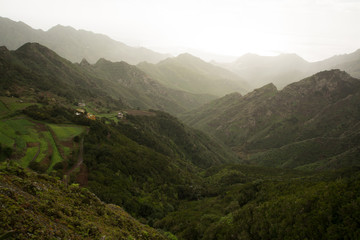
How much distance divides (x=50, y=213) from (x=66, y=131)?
2509 inches

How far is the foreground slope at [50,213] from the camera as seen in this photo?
1443 cm

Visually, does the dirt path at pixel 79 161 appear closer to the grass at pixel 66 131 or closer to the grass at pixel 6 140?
the grass at pixel 66 131

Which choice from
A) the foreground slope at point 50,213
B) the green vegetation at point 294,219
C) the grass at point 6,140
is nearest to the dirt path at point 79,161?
the grass at point 6,140

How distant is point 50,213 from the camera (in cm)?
1892

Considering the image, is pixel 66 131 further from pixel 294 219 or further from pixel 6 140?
pixel 294 219

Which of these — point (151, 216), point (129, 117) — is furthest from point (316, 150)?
point (151, 216)

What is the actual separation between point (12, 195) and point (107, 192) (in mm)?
39690

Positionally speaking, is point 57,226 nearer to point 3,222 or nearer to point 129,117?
point 3,222

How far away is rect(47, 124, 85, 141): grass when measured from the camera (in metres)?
71.0

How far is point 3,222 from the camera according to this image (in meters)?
13.3

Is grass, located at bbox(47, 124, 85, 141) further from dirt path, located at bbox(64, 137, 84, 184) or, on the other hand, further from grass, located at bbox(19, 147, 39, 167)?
grass, located at bbox(19, 147, 39, 167)

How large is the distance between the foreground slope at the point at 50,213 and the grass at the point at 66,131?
158 feet

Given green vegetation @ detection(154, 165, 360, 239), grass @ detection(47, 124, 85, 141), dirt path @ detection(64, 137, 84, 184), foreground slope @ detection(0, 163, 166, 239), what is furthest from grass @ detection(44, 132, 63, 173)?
foreground slope @ detection(0, 163, 166, 239)

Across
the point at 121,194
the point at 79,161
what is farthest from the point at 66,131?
the point at 121,194
